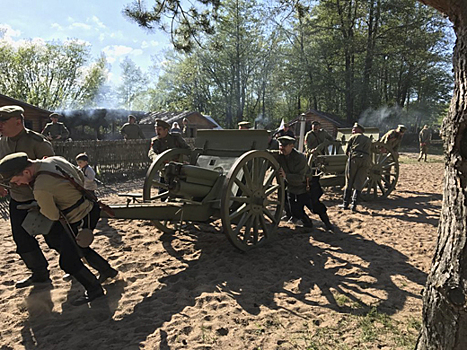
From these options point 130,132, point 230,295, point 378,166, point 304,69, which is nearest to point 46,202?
point 230,295

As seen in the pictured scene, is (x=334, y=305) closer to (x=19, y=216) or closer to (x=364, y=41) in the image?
(x=19, y=216)

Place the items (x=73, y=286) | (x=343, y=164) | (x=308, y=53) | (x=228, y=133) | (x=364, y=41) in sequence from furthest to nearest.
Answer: (x=308, y=53) < (x=364, y=41) < (x=343, y=164) < (x=228, y=133) < (x=73, y=286)

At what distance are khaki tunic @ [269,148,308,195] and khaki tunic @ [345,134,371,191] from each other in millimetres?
2166

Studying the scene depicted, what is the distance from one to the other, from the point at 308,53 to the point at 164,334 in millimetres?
31382

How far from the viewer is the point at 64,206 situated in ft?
10.3

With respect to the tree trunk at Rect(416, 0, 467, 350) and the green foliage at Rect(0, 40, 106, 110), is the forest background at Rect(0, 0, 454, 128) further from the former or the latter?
the tree trunk at Rect(416, 0, 467, 350)

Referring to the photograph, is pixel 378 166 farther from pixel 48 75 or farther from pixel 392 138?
pixel 48 75

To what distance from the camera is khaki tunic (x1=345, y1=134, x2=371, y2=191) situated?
23.0 ft

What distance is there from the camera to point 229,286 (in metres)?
3.66

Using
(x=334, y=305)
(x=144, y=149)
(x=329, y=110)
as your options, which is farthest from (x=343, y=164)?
(x=329, y=110)

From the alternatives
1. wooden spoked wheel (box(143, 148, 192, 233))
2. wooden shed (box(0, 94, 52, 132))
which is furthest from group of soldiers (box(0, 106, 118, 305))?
wooden shed (box(0, 94, 52, 132))

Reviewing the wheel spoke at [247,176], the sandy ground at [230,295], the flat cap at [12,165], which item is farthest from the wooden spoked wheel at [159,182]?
the flat cap at [12,165]

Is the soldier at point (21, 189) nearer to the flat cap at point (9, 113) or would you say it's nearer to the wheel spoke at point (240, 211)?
the flat cap at point (9, 113)

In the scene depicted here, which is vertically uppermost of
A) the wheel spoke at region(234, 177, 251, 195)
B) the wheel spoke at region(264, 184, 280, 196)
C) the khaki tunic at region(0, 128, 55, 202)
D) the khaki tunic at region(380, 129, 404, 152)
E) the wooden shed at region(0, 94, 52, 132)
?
the wooden shed at region(0, 94, 52, 132)
